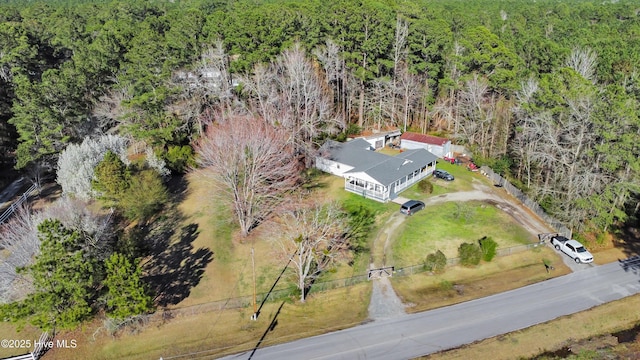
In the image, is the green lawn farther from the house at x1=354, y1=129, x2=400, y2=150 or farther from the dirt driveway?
the house at x1=354, y1=129, x2=400, y2=150

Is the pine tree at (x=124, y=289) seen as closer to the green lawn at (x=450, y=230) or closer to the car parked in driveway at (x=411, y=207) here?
the green lawn at (x=450, y=230)

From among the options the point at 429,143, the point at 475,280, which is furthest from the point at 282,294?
the point at 429,143

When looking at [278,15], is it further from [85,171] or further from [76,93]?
[85,171]

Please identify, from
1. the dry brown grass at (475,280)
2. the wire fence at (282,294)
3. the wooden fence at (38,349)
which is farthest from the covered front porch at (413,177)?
the wooden fence at (38,349)

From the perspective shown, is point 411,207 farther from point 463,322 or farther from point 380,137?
point 380,137

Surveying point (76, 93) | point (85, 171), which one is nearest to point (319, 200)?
point (85, 171)

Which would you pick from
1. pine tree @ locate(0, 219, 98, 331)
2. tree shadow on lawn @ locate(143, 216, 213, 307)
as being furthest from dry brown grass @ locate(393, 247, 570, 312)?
pine tree @ locate(0, 219, 98, 331)
